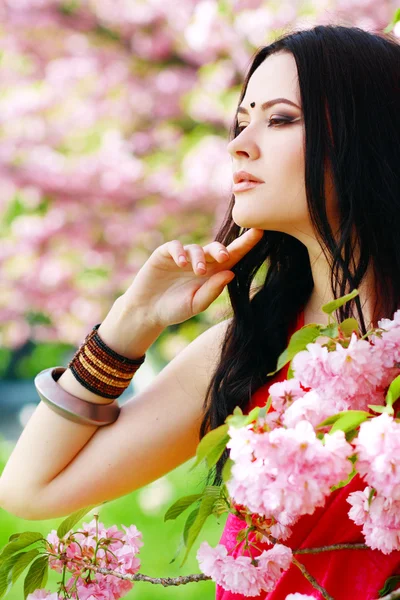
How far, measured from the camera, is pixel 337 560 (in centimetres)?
101

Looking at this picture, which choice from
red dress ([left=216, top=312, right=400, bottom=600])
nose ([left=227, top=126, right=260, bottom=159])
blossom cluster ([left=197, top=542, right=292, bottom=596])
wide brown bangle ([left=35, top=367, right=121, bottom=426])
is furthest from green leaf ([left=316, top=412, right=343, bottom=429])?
wide brown bangle ([left=35, top=367, right=121, bottom=426])

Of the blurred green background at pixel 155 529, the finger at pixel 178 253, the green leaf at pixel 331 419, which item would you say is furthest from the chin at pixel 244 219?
the blurred green background at pixel 155 529

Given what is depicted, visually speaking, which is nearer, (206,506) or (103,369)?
(206,506)

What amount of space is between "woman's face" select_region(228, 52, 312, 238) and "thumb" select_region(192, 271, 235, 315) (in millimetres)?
129

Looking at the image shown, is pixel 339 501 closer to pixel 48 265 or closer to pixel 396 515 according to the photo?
pixel 396 515

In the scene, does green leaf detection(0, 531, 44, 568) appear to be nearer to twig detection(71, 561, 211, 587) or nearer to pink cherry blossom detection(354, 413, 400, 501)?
twig detection(71, 561, 211, 587)

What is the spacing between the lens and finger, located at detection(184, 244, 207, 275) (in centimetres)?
113

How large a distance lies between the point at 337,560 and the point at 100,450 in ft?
1.32

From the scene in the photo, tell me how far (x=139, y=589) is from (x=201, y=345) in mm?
1882

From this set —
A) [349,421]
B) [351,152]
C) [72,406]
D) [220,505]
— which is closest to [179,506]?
[220,505]

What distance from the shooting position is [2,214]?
15.6 feet

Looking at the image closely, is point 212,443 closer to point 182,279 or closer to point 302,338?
point 302,338

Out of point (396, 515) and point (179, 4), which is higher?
point (179, 4)

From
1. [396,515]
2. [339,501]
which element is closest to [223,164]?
A: [339,501]
